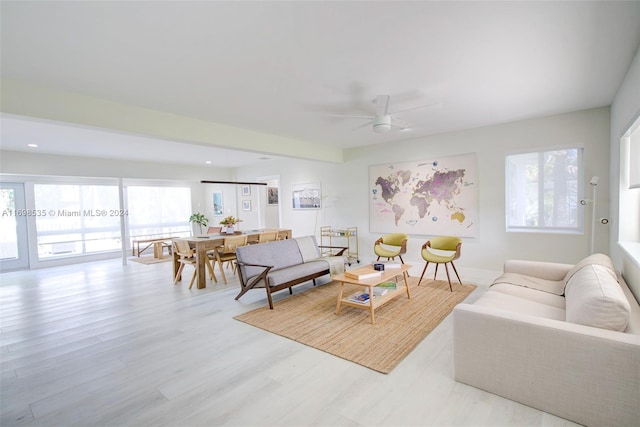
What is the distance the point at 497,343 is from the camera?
1975 millimetres

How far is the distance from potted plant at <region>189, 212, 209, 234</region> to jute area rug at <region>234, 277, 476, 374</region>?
20.4ft

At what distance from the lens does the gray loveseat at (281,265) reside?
12.6 ft

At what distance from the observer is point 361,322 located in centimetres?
325

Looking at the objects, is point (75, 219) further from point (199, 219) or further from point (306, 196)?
point (306, 196)

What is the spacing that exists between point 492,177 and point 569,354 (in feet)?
12.8

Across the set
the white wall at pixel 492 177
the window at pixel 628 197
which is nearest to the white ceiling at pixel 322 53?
the white wall at pixel 492 177

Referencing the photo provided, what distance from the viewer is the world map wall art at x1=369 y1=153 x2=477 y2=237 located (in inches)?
209

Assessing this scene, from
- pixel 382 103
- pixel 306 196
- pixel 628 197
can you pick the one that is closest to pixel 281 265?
pixel 382 103

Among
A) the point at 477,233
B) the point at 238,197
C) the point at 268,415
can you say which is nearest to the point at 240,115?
the point at 268,415

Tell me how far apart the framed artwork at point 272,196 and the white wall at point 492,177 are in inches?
84.1

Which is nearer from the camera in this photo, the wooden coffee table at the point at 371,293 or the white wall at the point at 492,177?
the wooden coffee table at the point at 371,293

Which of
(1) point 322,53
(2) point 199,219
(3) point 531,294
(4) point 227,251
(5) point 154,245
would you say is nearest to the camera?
(1) point 322,53

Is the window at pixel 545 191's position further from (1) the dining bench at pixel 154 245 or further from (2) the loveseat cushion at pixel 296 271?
(1) the dining bench at pixel 154 245

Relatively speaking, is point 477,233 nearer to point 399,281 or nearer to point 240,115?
point 399,281
